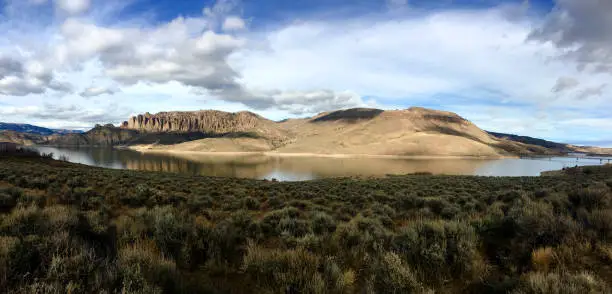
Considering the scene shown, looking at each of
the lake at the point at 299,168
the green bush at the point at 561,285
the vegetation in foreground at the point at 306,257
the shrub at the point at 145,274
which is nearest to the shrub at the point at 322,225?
the vegetation in foreground at the point at 306,257

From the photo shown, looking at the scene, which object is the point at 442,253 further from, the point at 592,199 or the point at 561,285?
the point at 592,199

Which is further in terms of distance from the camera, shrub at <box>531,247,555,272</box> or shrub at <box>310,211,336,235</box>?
shrub at <box>310,211,336,235</box>

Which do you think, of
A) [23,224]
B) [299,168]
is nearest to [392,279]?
[23,224]

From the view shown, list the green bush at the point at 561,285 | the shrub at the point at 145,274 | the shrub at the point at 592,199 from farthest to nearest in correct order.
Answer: the shrub at the point at 592,199
the green bush at the point at 561,285
the shrub at the point at 145,274

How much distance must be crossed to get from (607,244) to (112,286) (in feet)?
21.1

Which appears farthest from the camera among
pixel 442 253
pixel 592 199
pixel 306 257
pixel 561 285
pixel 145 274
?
pixel 592 199

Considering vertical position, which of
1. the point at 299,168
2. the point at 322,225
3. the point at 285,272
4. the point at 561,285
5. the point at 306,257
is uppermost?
the point at 561,285

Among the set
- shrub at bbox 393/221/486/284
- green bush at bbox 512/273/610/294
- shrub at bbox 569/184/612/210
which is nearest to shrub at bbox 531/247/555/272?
shrub at bbox 393/221/486/284

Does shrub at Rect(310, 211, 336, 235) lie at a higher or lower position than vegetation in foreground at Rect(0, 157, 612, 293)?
lower

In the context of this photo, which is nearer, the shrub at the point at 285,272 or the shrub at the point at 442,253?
the shrub at the point at 285,272

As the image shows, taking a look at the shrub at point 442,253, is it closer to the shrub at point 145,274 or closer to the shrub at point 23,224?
the shrub at point 145,274

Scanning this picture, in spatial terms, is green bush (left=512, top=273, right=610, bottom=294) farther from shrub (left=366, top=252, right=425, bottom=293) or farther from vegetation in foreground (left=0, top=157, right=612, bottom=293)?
shrub (left=366, top=252, right=425, bottom=293)

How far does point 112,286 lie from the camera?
2.64 m

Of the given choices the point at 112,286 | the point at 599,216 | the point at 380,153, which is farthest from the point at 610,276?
the point at 380,153
